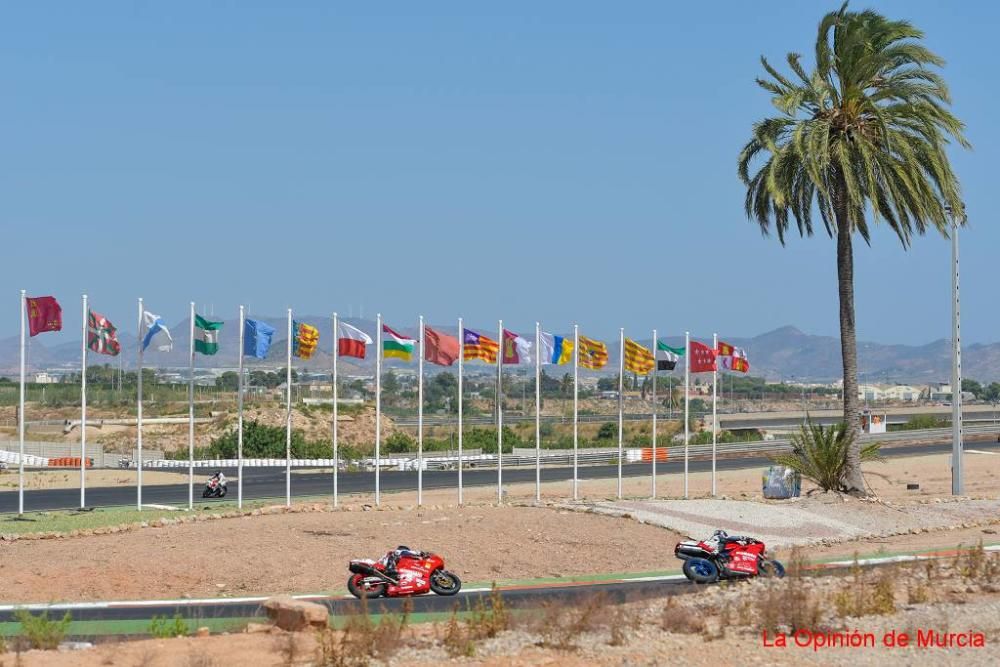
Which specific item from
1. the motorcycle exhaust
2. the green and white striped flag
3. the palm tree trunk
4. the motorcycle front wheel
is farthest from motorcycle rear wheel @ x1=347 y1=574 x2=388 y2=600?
the palm tree trunk

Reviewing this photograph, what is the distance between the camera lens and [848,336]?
119 feet

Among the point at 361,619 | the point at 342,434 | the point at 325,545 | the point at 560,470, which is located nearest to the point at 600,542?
the point at 325,545

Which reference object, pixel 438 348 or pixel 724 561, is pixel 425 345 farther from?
pixel 724 561

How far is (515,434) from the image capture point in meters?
96.2

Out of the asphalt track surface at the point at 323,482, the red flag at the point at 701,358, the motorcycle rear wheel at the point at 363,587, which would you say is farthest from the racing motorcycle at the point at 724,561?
the asphalt track surface at the point at 323,482

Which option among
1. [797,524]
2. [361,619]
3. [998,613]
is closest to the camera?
[361,619]

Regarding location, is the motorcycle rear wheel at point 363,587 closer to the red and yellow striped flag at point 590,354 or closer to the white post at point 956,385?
the red and yellow striped flag at point 590,354

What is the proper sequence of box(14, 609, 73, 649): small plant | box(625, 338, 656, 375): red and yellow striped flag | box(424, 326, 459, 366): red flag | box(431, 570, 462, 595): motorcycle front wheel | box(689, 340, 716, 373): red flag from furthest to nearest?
box(689, 340, 716, 373): red flag
box(625, 338, 656, 375): red and yellow striped flag
box(424, 326, 459, 366): red flag
box(431, 570, 462, 595): motorcycle front wheel
box(14, 609, 73, 649): small plant

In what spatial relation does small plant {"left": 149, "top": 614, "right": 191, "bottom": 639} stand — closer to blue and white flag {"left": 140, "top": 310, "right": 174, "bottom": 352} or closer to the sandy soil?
the sandy soil

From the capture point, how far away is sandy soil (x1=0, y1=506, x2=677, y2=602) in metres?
22.2

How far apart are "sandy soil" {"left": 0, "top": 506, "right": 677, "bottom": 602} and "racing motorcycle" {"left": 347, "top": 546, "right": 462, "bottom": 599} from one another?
2.06m

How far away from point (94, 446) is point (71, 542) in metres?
53.3

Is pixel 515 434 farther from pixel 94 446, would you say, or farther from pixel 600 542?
pixel 600 542

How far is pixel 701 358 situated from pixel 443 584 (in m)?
19.1
